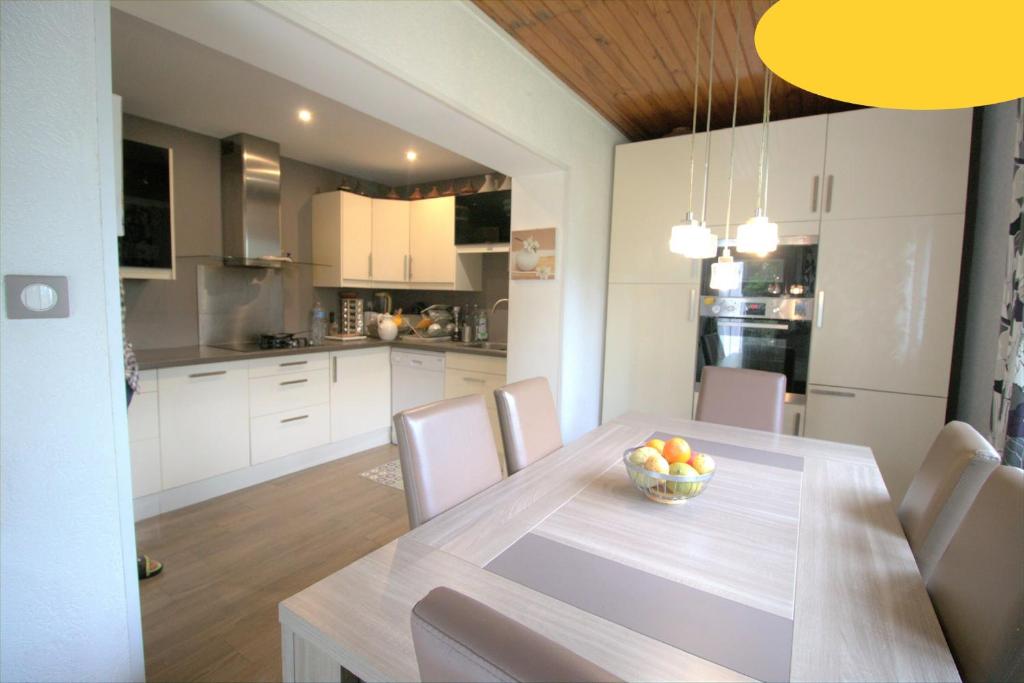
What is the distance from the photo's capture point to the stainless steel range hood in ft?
10.1

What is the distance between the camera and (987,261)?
210 cm

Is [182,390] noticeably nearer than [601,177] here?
Yes

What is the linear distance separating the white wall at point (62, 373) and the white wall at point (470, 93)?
1.11ft

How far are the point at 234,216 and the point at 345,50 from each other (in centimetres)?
224

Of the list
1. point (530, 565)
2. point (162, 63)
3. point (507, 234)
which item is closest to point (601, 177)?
point (507, 234)

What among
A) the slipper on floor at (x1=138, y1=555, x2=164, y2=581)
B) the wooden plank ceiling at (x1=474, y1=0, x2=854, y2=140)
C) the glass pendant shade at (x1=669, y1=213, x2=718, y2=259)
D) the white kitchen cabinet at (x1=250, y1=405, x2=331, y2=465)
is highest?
the wooden plank ceiling at (x1=474, y1=0, x2=854, y2=140)

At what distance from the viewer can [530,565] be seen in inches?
34.7

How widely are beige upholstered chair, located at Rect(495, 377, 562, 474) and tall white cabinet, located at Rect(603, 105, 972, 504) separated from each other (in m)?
1.44

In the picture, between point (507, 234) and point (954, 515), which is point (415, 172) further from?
point (954, 515)

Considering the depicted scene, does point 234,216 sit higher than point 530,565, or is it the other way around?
point 234,216

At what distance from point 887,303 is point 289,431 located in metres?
3.53

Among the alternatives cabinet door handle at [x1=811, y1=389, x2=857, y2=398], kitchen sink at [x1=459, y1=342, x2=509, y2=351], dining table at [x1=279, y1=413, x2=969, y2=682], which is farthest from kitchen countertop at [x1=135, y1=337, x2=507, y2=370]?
dining table at [x1=279, y1=413, x2=969, y2=682]

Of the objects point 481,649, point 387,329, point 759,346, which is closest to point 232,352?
point 387,329

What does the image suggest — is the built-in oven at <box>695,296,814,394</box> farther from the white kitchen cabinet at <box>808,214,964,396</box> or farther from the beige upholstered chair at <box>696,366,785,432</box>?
the beige upholstered chair at <box>696,366,785,432</box>
